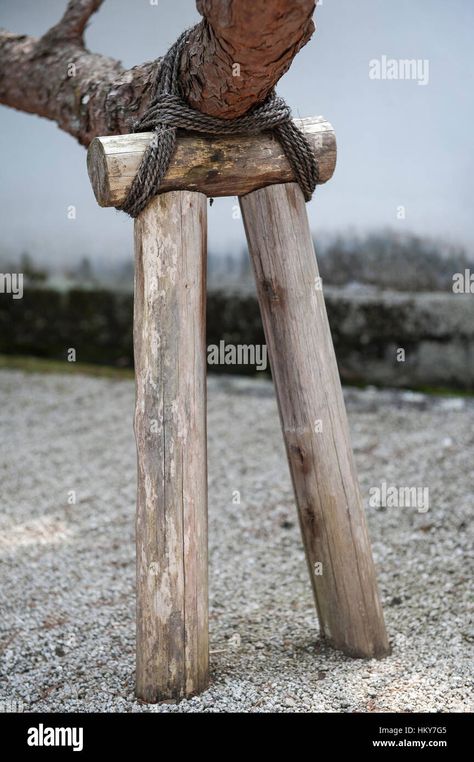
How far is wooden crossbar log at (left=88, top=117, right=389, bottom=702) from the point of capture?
2002mm

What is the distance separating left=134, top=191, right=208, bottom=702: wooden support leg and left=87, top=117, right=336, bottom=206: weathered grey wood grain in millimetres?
60

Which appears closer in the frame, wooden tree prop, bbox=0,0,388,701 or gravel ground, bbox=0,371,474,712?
wooden tree prop, bbox=0,0,388,701

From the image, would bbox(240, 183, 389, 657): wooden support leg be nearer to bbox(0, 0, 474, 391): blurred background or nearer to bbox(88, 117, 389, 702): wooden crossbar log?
bbox(88, 117, 389, 702): wooden crossbar log

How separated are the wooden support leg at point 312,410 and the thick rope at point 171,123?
0.59ft

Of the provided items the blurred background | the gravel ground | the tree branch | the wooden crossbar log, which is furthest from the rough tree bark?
the blurred background

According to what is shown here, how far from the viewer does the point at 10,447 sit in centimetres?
467

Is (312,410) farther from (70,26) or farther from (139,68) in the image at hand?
(70,26)

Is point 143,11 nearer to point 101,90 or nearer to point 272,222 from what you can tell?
point 101,90

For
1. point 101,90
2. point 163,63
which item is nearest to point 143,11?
point 101,90

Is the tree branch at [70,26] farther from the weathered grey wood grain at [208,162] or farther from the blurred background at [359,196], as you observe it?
the blurred background at [359,196]

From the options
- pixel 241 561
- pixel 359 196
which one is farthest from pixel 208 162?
pixel 359 196

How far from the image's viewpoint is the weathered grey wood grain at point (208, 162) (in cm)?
196

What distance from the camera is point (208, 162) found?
6.70 ft
